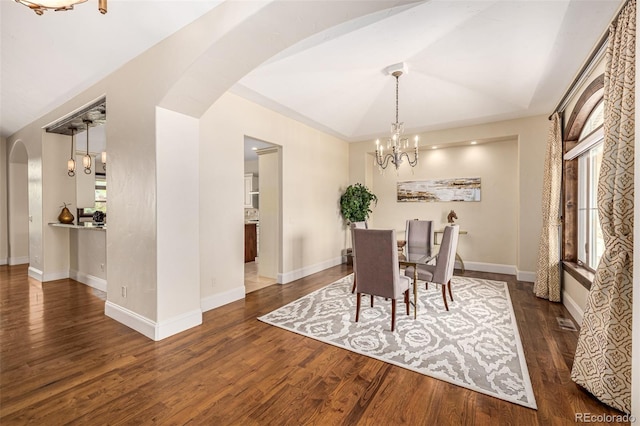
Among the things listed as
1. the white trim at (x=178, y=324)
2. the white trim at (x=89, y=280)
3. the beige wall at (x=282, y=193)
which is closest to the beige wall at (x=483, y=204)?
the beige wall at (x=282, y=193)

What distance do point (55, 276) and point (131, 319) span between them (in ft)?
10.6

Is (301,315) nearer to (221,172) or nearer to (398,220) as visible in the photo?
(221,172)

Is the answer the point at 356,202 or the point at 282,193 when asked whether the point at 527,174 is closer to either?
the point at 356,202

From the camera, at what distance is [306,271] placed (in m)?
5.18

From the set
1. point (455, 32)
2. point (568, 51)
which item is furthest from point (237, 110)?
point (568, 51)

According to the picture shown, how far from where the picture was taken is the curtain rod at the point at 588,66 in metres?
2.29

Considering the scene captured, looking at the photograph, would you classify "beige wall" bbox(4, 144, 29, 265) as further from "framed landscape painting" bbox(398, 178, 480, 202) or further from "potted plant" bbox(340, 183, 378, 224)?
"framed landscape painting" bbox(398, 178, 480, 202)

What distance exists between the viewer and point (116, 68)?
121 inches

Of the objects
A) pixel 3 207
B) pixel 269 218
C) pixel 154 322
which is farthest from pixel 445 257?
pixel 3 207

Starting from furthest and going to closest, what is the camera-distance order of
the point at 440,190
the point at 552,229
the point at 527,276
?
the point at 440,190 → the point at 527,276 → the point at 552,229

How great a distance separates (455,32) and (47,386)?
461cm

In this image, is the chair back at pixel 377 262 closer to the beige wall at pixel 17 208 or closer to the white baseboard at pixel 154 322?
the white baseboard at pixel 154 322

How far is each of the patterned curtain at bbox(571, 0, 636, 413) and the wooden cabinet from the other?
18.9 feet

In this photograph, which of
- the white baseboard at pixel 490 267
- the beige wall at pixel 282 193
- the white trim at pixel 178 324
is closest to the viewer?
the white trim at pixel 178 324
